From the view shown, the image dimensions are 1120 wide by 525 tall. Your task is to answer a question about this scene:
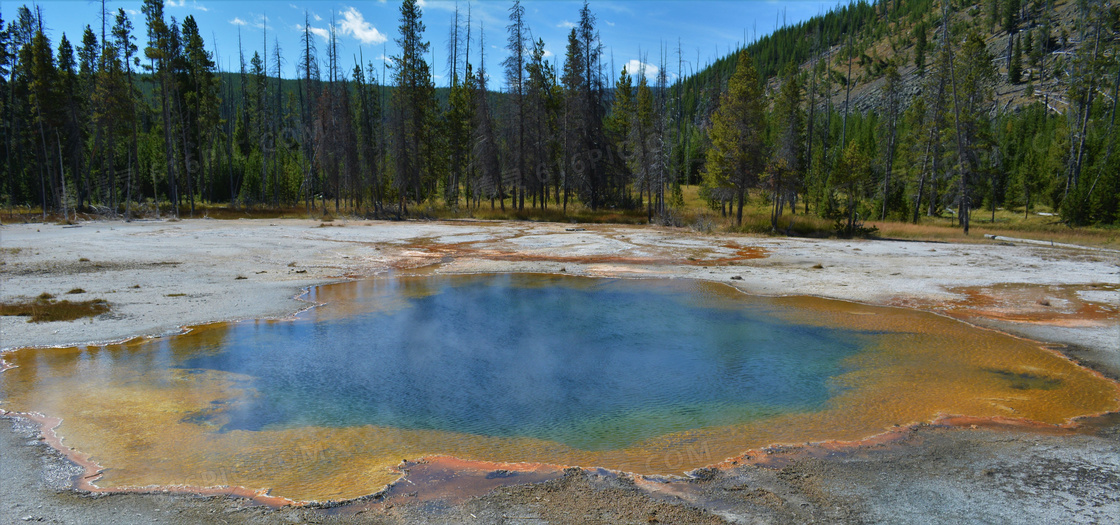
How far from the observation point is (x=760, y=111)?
117 feet

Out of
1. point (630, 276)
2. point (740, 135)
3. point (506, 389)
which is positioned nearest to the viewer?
point (506, 389)

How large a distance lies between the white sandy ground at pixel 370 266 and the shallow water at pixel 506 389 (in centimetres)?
126

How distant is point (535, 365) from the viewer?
34.3ft

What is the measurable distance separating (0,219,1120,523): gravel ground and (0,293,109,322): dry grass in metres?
0.42

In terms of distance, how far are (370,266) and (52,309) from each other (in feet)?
32.2

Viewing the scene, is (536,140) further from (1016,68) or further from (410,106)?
(1016,68)

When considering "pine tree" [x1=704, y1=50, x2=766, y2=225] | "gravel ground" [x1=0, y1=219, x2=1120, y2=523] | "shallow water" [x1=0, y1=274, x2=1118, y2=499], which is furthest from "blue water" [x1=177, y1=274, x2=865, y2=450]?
"pine tree" [x1=704, y1=50, x2=766, y2=225]

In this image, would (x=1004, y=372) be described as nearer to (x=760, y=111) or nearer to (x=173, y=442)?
(x=173, y=442)

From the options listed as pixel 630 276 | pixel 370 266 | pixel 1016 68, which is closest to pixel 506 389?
pixel 630 276

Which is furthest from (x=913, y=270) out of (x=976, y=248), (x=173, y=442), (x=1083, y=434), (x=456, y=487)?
(x=173, y=442)

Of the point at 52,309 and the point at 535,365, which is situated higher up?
the point at 52,309

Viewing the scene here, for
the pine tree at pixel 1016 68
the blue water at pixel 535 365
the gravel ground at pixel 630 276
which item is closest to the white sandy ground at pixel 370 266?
the gravel ground at pixel 630 276

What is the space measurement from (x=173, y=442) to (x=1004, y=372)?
1227cm

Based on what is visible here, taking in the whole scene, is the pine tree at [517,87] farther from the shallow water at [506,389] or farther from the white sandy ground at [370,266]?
Result: the shallow water at [506,389]
